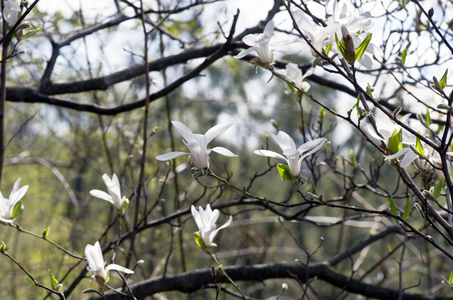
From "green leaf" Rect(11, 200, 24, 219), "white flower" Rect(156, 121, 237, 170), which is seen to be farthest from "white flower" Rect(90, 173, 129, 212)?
"white flower" Rect(156, 121, 237, 170)

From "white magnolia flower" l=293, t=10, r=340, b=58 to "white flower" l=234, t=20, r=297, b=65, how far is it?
0.04m

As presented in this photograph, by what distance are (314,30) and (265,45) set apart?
0.31 ft

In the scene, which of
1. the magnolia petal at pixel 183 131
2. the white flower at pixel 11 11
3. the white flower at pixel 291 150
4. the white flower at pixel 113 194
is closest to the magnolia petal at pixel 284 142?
the white flower at pixel 291 150

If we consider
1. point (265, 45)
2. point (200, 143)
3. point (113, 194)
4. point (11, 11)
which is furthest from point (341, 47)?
point (11, 11)

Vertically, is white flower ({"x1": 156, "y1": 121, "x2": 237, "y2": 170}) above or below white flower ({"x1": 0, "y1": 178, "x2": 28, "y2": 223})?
above

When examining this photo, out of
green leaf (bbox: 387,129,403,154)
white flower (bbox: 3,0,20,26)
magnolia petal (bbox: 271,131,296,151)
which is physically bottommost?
green leaf (bbox: 387,129,403,154)

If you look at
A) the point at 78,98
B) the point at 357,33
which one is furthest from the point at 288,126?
Result: the point at 357,33

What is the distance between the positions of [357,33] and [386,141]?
0.19m

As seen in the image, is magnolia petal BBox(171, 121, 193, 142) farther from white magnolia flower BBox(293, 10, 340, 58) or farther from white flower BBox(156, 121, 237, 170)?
white magnolia flower BBox(293, 10, 340, 58)

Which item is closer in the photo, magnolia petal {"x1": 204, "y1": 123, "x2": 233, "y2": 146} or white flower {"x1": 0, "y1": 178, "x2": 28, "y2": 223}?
magnolia petal {"x1": 204, "y1": 123, "x2": 233, "y2": 146}

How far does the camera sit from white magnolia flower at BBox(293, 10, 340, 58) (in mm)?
646

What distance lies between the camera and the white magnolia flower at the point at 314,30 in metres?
0.65

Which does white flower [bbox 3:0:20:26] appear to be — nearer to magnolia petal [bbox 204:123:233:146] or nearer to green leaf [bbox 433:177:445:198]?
magnolia petal [bbox 204:123:233:146]

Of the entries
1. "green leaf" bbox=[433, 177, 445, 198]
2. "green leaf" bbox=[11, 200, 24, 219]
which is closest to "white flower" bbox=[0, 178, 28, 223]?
"green leaf" bbox=[11, 200, 24, 219]
